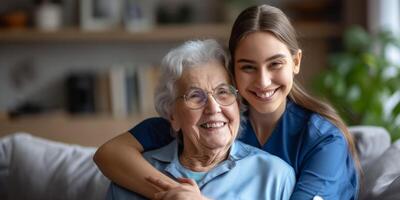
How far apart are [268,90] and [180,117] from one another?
25 centimetres

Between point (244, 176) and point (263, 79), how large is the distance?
27cm

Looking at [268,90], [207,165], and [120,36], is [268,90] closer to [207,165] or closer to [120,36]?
[207,165]

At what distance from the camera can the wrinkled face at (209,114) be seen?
180cm

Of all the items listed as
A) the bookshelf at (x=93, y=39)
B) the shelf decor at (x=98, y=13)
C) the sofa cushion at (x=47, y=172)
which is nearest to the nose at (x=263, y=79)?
the sofa cushion at (x=47, y=172)

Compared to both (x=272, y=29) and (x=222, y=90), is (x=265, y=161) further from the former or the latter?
(x=272, y=29)

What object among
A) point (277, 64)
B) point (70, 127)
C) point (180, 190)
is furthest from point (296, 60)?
point (70, 127)

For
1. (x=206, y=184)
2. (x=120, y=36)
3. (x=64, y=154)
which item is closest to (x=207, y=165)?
(x=206, y=184)

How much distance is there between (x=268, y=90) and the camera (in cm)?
177

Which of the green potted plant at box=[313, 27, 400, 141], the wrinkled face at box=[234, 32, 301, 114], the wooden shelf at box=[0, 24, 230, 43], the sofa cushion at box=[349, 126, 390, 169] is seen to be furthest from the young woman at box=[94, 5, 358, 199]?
the wooden shelf at box=[0, 24, 230, 43]

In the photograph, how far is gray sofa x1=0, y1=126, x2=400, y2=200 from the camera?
2.21m

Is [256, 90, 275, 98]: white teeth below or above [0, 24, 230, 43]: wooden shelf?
above

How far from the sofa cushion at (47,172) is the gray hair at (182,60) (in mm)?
506

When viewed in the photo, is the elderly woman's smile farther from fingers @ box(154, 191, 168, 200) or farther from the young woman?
fingers @ box(154, 191, 168, 200)

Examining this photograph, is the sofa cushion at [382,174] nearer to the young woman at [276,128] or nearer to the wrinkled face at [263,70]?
the young woman at [276,128]
